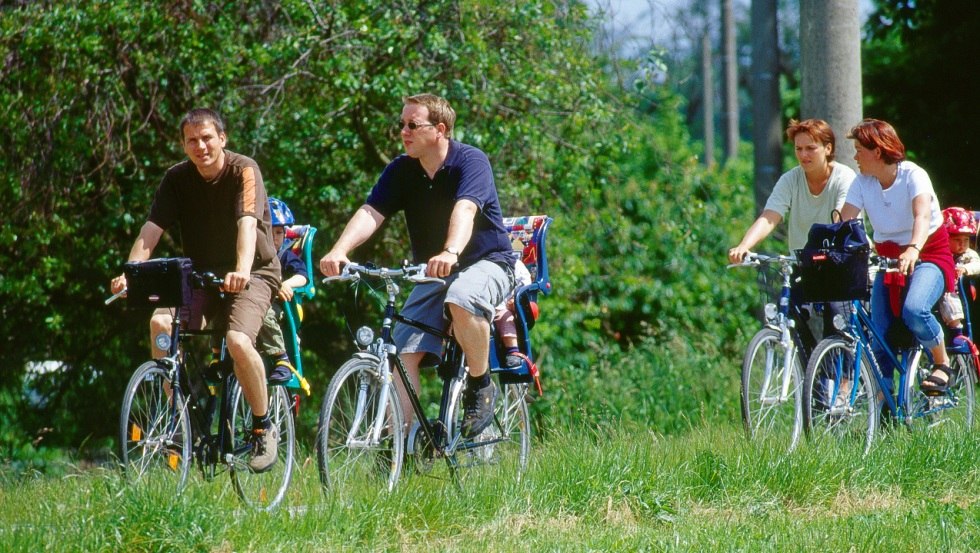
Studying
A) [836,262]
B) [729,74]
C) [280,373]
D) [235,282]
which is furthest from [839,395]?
[729,74]

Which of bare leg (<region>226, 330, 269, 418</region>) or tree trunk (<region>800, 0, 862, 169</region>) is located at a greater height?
tree trunk (<region>800, 0, 862, 169</region>)

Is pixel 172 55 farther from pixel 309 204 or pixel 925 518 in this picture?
pixel 925 518

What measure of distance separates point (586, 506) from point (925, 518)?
56.3 inches

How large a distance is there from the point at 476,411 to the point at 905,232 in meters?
2.73

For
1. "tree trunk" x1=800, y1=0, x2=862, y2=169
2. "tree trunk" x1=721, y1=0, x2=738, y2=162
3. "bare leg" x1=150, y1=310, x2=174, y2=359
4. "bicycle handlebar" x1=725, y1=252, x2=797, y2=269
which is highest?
"tree trunk" x1=721, y1=0, x2=738, y2=162

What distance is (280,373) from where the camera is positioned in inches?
237

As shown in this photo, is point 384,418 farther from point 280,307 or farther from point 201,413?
point 280,307

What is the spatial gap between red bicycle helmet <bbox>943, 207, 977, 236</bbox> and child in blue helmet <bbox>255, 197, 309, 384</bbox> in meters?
3.77

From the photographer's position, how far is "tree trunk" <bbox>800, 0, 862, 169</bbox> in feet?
26.5

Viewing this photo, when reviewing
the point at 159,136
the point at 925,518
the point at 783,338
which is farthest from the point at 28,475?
the point at 925,518

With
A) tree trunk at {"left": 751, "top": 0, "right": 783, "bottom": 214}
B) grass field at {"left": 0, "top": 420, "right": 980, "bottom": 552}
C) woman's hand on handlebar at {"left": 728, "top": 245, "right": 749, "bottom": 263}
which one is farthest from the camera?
tree trunk at {"left": 751, "top": 0, "right": 783, "bottom": 214}

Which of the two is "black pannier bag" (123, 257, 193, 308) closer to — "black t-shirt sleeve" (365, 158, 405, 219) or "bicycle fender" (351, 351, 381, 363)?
"bicycle fender" (351, 351, 381, 363)

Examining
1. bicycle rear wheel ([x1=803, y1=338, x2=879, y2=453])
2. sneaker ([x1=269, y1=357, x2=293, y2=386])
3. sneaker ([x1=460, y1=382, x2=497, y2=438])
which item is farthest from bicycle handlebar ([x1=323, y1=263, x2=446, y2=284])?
bicycle rear wheel ([x1=803, y1=338, x2=879, y2=453])

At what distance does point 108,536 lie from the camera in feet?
14.5
